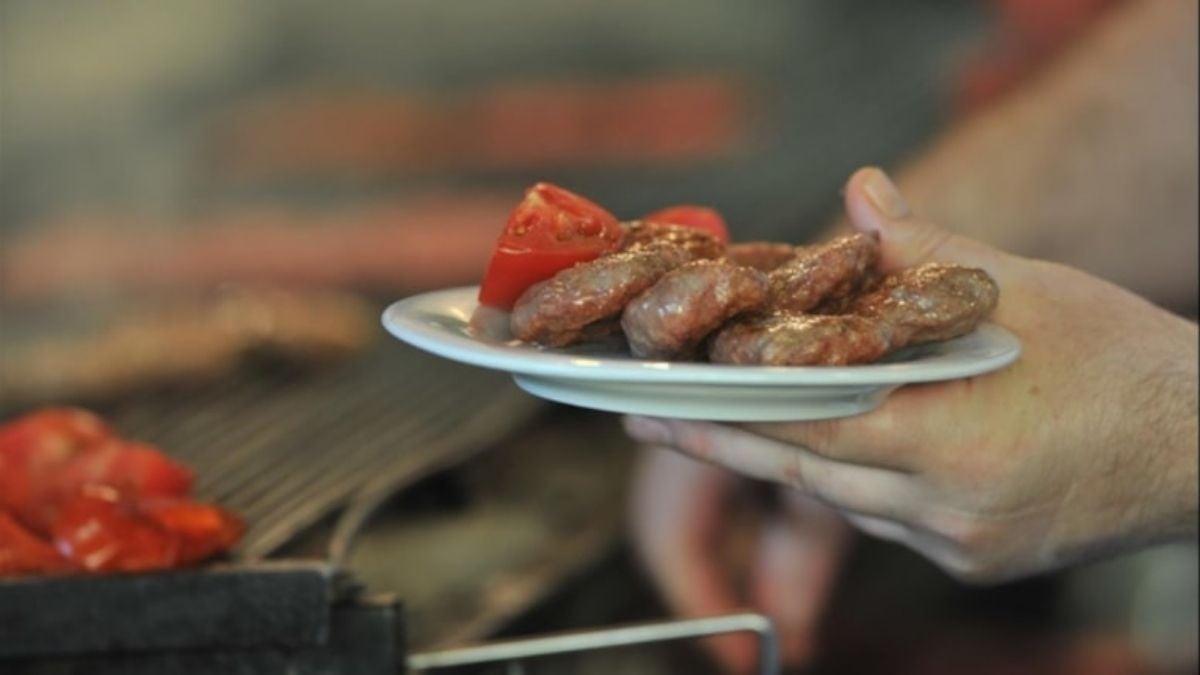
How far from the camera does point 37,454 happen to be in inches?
52.3

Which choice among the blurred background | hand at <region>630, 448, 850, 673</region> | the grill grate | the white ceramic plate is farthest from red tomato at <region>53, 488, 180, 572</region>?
hand at <region>630, 448, 850, 673</region>

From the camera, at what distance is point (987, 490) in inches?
44.8

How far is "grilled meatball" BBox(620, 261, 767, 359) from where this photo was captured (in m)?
0.91

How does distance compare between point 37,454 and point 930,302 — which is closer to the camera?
point 930,302

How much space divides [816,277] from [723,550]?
0.87 m

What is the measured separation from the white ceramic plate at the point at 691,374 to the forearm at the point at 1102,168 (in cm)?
85

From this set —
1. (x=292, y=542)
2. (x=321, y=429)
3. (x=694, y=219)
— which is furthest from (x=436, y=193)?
(x=694, y=219)

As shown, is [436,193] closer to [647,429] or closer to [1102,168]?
[1102,168]

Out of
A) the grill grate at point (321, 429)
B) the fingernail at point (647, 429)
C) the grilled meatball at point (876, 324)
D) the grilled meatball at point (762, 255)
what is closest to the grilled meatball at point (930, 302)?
the grilled meatball at point (876, 324)

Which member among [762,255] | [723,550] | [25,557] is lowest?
[723,550]

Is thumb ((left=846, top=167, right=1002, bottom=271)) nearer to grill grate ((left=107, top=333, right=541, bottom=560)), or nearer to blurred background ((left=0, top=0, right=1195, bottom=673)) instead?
grill grate ((left=107, top=333, right=541, bottom=560))

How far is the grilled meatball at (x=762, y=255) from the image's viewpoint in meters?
1.12

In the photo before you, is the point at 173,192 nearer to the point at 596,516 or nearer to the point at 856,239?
the point at 596,516

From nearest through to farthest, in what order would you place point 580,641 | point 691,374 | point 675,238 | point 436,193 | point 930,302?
point 691,374 < point 930,302 < point 675,238 < point 580,641 < point 436,193
